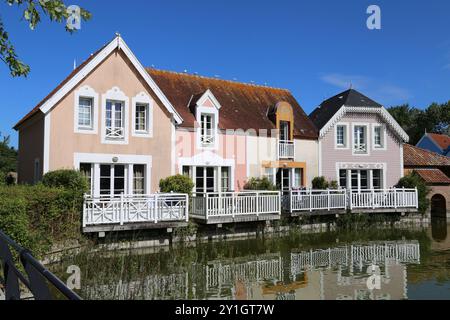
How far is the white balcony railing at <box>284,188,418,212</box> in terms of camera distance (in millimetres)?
18719

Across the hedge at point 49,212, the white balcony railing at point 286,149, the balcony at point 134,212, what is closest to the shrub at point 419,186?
the white balcony railing at point 286,149

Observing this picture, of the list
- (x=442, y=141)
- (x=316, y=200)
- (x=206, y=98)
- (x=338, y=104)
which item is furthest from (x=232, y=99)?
(x=442, y=141)

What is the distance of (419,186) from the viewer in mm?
23422

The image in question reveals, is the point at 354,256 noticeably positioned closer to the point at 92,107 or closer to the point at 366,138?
the point at 92,107

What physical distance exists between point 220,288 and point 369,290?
11.8 ft

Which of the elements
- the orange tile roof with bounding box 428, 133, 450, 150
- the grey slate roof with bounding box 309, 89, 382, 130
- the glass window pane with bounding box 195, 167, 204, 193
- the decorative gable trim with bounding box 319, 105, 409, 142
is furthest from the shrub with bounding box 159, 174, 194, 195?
the orange tile roof with bounding box 428, 133, 450, 150

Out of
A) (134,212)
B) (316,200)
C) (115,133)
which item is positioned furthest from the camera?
(316,200)

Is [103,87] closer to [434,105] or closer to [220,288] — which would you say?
[220,288]

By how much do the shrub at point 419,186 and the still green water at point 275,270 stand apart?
6.51m

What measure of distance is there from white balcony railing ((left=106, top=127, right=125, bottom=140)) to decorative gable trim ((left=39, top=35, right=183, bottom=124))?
88.8 inches

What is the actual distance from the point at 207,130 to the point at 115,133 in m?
4.96

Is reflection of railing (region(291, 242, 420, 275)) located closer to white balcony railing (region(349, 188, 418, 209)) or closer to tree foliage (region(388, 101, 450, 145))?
white balcony railing (region(349, 188, 418, 209))

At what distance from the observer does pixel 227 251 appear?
14.6 m

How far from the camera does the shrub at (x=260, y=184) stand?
792 inches
